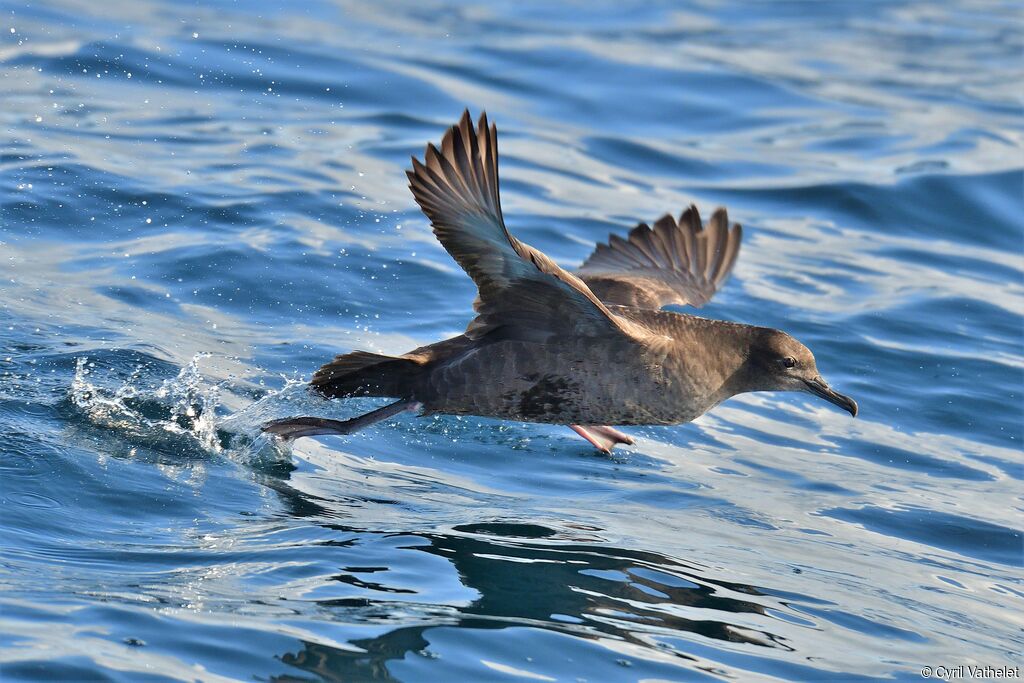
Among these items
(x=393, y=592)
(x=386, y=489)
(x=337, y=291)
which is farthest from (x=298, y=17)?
(x=393, y=592)

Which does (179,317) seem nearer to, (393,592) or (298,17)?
(393,592)

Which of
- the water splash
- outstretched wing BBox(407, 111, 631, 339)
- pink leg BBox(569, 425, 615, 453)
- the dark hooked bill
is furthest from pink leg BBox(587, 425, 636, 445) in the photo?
the water splash

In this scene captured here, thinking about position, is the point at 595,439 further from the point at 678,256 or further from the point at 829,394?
the point at 678,256

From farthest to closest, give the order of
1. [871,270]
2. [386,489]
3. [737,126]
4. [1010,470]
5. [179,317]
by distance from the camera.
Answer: [737,126]
[871,270]
[179,317]
[1010,470]
[386,489]

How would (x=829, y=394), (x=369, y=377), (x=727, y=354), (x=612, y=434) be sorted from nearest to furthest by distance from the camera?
(x=369, y=377), (x=727, y=354), (x=829, y=394), (x=612, y=434)

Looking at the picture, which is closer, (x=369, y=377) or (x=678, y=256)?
(x=369, y=377)

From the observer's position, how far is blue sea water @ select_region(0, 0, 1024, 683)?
5.08 meters

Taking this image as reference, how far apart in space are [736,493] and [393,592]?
234 cm

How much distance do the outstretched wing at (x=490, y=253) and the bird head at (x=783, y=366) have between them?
2.97ft

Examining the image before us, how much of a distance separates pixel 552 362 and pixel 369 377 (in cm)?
91

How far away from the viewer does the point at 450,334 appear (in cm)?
863

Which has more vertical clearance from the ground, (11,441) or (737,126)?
(737,126)

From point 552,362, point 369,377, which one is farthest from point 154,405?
point 552,362

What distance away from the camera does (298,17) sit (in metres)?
15.4
